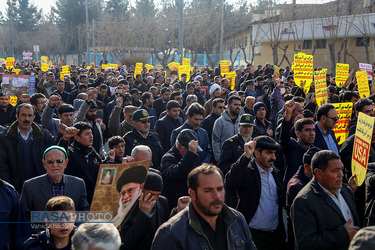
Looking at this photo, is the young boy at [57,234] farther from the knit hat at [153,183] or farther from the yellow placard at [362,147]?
the yellow placard at [362,147]

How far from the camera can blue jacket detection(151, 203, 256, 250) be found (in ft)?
9.80

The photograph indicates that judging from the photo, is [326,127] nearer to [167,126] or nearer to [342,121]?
[342,121]

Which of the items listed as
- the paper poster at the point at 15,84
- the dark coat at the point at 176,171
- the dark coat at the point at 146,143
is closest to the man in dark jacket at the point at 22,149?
the dark coat at the point at 146,143

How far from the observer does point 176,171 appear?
5.17 m

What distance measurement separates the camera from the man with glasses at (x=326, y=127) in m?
6.11

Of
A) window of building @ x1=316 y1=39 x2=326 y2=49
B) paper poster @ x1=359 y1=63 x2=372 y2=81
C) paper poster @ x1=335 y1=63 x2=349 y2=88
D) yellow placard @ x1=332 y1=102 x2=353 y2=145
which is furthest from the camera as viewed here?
window of building @ x1=316 y1=39 x2=326 y2=49

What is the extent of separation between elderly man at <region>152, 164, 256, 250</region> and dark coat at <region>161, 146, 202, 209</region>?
1.77 meters

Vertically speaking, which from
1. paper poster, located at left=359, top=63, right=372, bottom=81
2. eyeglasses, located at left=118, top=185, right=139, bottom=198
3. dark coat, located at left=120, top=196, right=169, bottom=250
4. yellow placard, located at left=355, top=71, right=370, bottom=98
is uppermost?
paper poster, located at left=359, top=63, right=372, bottom=81

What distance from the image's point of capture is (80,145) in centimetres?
557

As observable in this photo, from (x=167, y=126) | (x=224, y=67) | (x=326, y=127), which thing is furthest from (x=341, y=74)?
(x=326, y=127)

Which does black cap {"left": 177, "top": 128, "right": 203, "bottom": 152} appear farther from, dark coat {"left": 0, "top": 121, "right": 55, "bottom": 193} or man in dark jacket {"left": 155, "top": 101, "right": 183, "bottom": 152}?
man in dark jacket {"left": 155, "top": 101, "right": 183, "bottom": 152}

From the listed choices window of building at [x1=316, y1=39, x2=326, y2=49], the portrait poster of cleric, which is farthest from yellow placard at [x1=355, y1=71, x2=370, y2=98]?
window of building at [x1=316, y1=39, x2=326, y2=49]

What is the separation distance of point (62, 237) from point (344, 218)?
2.36 meters

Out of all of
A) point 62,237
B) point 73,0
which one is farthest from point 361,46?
point 73,0
